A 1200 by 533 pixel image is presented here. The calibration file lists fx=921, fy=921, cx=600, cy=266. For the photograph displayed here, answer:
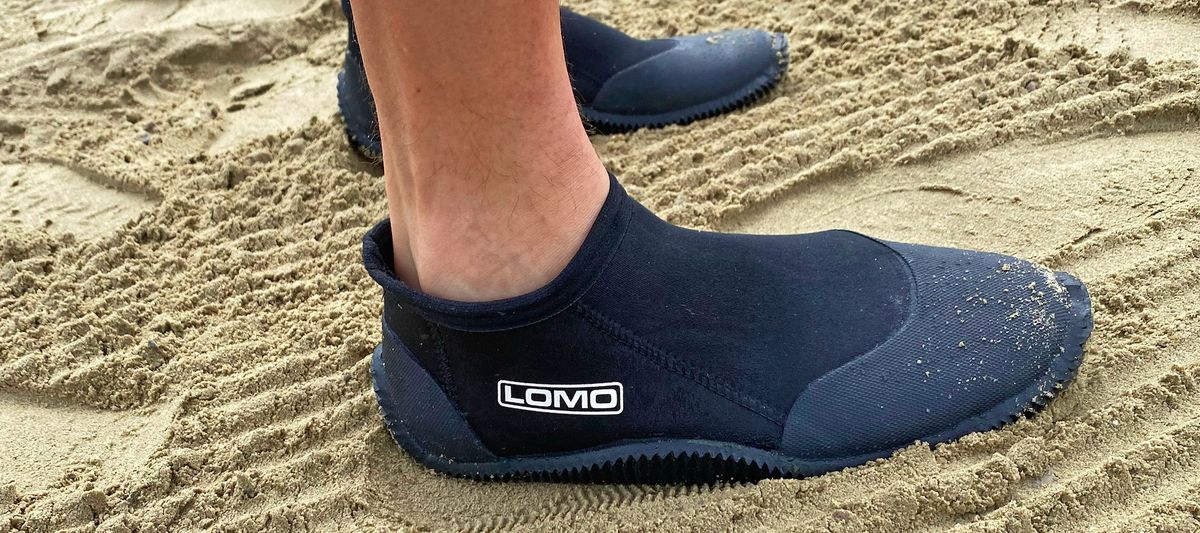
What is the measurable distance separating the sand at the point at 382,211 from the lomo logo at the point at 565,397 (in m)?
0.13

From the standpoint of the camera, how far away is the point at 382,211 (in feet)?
5.82

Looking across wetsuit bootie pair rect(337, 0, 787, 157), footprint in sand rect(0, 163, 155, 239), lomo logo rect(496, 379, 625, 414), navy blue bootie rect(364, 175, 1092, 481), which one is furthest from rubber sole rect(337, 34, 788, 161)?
lomo logo rect(496, 379, 625, 414)

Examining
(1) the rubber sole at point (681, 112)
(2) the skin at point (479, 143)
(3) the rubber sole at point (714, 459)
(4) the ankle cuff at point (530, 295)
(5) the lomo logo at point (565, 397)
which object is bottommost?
(3) the rubber sole at point (714, 459)

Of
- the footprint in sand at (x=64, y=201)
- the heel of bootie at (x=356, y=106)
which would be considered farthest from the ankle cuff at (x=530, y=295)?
the footprint in sand at (x=64, y=201)

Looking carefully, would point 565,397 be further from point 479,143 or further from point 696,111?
point 696,111

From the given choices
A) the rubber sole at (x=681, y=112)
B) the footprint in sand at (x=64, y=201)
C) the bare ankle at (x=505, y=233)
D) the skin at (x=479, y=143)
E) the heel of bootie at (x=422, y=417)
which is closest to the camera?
the skin at (x=479, y=143)

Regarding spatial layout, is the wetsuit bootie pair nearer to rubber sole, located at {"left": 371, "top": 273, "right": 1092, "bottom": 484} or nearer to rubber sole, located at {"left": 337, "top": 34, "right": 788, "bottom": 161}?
rubber sole, located at {"left": 337, "top": 34, "right": 788, "bottom": 161}

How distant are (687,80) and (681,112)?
70 mm

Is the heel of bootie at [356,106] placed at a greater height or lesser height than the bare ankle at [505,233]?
lesser

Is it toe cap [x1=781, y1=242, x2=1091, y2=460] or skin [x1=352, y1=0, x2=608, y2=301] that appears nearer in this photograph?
skin [x1=352, y1=0, x2=608, y2=301]

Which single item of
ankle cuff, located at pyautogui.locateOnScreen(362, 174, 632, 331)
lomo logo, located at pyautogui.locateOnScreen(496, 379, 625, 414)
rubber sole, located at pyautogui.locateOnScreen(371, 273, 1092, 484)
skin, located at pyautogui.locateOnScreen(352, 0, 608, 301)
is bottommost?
rubber sole, located at pyautogui.locateOnScreen(371, 273, 1092, 484)

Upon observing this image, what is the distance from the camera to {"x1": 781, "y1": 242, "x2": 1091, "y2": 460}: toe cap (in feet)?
3.60

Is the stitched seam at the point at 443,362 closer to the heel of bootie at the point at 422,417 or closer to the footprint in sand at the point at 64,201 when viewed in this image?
the heel of bootie at the point at 422,417

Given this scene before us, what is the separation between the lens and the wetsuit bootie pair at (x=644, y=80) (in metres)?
1.94
